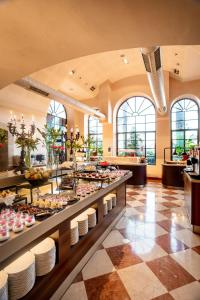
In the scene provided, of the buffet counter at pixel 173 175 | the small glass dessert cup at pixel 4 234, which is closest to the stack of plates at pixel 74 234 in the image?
the small glass dessert cup at pixel 4 234

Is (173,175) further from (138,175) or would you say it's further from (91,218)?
(91,218)

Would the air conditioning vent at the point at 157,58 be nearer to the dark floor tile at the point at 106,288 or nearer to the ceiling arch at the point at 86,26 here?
the ceiling arch at the point at 86,26

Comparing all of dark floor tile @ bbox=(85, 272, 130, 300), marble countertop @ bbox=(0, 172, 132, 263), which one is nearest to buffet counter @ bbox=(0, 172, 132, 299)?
marble countertop @ bbox=(0, 172, 132, 263)

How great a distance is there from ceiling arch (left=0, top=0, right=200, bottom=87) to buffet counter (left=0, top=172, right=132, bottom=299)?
1.80 meters

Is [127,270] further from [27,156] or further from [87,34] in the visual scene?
[87,34]

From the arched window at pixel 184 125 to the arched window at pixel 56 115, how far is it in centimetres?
606

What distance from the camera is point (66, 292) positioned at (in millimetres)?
2010

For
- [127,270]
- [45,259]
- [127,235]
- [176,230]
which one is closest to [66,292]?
[45,259]

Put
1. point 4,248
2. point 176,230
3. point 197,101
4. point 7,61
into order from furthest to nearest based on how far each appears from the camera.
→ point 197,101
point 176,230
point 7,61
point 4,248

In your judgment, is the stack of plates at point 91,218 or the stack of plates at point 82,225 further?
the stack of plates at point 91,218

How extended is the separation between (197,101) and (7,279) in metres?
10.1

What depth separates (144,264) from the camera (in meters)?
2.51

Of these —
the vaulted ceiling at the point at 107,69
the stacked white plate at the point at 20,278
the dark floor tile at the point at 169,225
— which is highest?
the vaulted ceiling at the point at 107,69

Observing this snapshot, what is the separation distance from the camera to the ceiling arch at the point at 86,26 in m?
1.62
